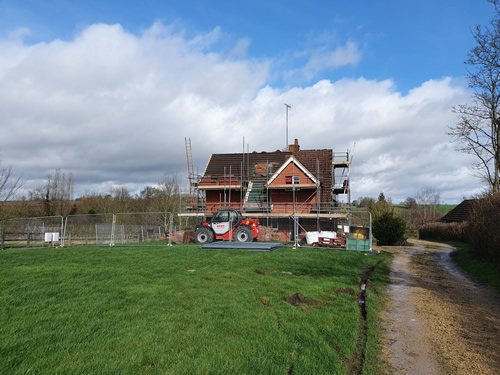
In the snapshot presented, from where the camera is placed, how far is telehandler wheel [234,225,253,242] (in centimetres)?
2142

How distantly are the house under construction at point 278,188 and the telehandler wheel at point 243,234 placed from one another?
244 inches

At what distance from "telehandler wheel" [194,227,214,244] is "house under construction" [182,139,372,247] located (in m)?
6.10

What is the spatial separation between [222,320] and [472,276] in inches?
484

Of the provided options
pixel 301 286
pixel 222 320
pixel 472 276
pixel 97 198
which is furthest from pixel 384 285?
pixel 97 198

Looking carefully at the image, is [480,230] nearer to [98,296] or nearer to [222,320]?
[222,320]

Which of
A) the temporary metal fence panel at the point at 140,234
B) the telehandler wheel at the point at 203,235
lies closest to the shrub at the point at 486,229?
the telehandler wheel at the point at 203,235

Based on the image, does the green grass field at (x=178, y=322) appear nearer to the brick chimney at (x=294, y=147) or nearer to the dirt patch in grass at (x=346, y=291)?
the dirt patch in grass at (x=346, y=291)

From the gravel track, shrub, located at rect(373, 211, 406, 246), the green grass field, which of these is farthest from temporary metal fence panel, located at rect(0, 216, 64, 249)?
shrub, located at rect(373, 211, 406, 246)

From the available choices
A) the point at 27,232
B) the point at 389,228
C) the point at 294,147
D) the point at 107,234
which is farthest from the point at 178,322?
the point at 294,147

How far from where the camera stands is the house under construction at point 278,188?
96.8ft

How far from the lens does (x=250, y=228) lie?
71.1 ft

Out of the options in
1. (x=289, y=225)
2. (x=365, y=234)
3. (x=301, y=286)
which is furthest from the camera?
(x=289, y=225)

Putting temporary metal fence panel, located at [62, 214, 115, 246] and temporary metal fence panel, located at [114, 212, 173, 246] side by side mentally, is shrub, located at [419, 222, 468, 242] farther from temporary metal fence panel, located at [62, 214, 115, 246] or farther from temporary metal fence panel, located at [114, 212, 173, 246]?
temporary metal fence panel, located at [62, 214, 115, 246]

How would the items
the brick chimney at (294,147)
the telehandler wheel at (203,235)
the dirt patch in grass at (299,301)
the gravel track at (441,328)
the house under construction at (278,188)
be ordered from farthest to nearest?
the brick chimney at (294,147) → the house under construction at (278,188) → the telehandler wheel at (203,235) → the dirt patch in grass at (299,301) → the gravel track at (441,328)
